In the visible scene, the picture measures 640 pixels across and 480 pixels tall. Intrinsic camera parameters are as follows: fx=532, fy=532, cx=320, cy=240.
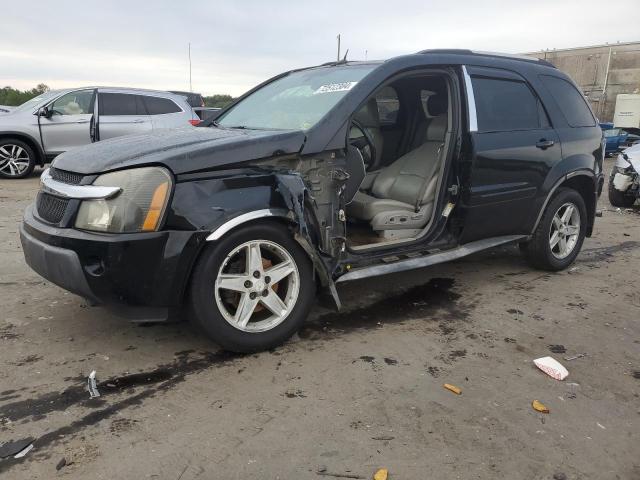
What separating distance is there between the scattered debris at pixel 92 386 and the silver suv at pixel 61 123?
7561 millimetres

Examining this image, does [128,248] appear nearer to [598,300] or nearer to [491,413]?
[491,413]

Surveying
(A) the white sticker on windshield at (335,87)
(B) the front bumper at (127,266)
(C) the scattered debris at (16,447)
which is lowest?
(C) the scattered debris at (16,447)

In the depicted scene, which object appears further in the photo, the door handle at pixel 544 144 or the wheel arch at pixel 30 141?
the wheel arch at pixel 30 141

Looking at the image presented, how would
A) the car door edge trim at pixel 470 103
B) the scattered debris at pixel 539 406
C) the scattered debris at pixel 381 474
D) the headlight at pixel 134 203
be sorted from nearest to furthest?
the scattered debris at pixel 381 474 < the scattered debris at pixel 539 406 < the headlight at pixel 134 203 < the car door edge trim at pixel 470 103

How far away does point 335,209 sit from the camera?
11.3 ft

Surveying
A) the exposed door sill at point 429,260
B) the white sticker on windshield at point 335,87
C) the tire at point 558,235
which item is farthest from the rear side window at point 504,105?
the white sticker on windshield at point 335,87

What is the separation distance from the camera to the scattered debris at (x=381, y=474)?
218 cm

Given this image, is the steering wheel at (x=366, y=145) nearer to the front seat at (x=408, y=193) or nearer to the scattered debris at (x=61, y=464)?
the front seat at (x=408, y=193)

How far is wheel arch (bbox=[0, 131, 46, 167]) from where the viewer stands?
9.59m

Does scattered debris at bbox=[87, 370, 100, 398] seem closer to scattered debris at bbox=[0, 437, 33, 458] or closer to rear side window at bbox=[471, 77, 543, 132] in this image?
scattered debris at bbox=[0, 437, 33, 458]

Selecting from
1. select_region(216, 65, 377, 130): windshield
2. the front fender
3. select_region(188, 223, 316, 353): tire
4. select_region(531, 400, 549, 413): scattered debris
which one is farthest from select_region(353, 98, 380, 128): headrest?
select_region(531, 400, 549, 413): scattered debris

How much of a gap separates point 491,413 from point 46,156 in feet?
31.7

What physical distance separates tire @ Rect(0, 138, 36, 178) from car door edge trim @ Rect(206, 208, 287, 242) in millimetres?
8549

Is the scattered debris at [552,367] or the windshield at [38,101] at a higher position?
the windshield at [38,101]
